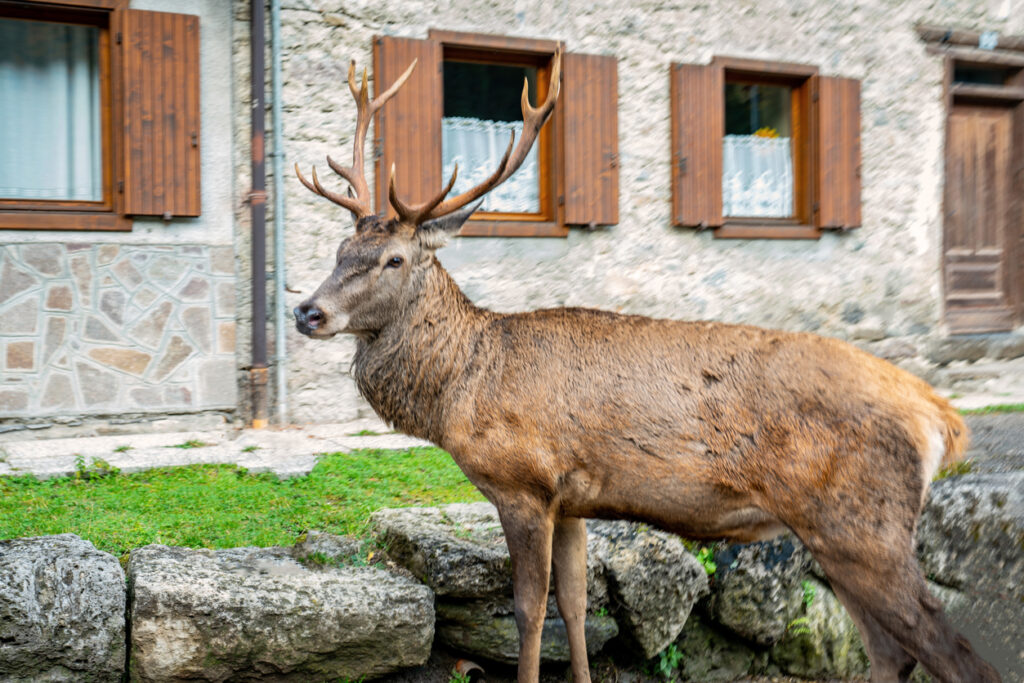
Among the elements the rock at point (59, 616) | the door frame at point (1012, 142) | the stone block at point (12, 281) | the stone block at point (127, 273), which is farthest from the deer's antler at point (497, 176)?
the door frame at point (1012, 142)

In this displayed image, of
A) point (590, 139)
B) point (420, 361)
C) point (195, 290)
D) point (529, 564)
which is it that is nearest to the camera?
point (529, 564)

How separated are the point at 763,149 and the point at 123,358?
6382 millimetres

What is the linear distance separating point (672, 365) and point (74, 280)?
5.34 metres

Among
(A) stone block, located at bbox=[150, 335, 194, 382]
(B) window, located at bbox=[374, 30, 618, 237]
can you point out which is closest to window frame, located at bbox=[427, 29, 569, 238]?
(B) window, located at bbox=[374, 30, 618, 237]

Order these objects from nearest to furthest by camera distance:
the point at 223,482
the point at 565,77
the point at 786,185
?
the point at 223,482, the point at 565,77, the point at 786,185

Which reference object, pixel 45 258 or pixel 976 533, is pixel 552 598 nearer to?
pixel 976 533

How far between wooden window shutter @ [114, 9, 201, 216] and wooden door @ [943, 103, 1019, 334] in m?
7.67

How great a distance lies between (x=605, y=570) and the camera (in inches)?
156

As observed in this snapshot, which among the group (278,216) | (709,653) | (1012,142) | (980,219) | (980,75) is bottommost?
(709,653)

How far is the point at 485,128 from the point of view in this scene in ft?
27.2

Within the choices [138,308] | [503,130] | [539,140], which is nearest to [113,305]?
[138,308]

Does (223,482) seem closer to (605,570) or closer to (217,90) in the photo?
(605,570)

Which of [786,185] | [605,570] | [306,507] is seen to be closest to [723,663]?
[605,570]

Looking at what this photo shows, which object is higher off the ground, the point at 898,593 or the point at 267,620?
the point at 898,593
